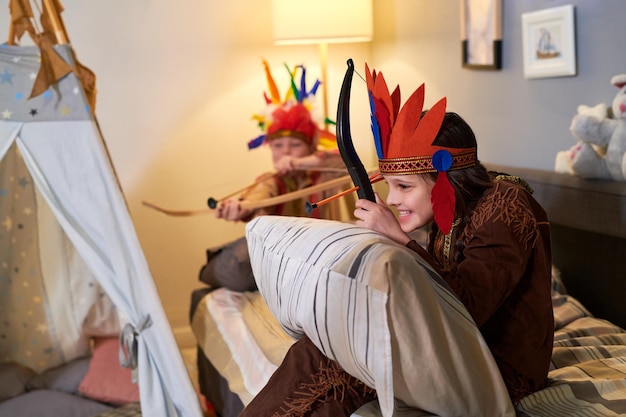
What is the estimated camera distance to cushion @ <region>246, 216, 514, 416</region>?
122 cm

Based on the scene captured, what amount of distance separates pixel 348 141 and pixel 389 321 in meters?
0.42

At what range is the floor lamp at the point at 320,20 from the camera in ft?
11.5

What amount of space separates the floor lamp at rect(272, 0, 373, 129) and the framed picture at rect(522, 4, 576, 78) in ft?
3.33

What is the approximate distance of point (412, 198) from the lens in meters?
1.64

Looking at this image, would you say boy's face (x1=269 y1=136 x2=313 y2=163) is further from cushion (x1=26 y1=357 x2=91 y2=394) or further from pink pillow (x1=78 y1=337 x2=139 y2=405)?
cushion (x1=26 y1=357 x2=91 y2=394)

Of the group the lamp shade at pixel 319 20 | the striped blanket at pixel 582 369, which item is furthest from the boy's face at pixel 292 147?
the striped blanket at pixel 582 369

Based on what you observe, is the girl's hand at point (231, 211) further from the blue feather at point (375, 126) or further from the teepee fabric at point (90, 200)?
the blue feather at point (375, 126)

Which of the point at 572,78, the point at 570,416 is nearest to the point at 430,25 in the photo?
the point at 572,78

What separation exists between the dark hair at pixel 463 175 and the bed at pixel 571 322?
0.40m

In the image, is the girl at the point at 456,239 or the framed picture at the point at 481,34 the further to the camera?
the framed picture at the point at 481,34

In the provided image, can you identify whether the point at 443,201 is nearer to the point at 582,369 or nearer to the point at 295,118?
the point at 582,369

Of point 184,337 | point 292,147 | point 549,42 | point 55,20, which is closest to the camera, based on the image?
point 55,20

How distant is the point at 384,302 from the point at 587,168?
133cm

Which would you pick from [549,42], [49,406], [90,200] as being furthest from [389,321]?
[49,406]
